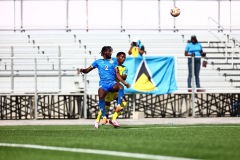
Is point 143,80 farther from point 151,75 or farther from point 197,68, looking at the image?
point 197,68

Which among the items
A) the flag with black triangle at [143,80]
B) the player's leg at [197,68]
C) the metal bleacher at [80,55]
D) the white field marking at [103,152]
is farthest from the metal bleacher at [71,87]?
the white field marking at [103,152]

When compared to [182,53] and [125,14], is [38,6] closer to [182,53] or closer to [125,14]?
[125,14]

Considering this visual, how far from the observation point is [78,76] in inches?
890

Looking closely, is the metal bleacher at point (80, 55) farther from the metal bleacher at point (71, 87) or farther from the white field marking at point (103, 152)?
the white field marking at point (103, 152)

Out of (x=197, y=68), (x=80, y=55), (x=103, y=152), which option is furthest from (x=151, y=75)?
(x=103, y=152)

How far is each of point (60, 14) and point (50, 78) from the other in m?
10.1

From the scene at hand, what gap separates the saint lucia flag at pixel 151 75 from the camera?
2181cm

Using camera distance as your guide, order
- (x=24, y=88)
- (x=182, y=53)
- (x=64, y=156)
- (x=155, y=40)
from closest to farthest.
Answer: (x=64, y=156) < (x=24, y=88) < (x=182, y=53) < (x=155, y=40)

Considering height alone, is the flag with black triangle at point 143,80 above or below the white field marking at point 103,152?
above

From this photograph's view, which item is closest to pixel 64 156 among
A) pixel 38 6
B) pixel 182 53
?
pixel 182 53

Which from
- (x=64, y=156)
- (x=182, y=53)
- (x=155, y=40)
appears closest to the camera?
(x=64, y=156)

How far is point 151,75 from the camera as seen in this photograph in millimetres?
21984

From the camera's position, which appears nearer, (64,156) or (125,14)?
(64,156)

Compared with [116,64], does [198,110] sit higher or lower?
lower
